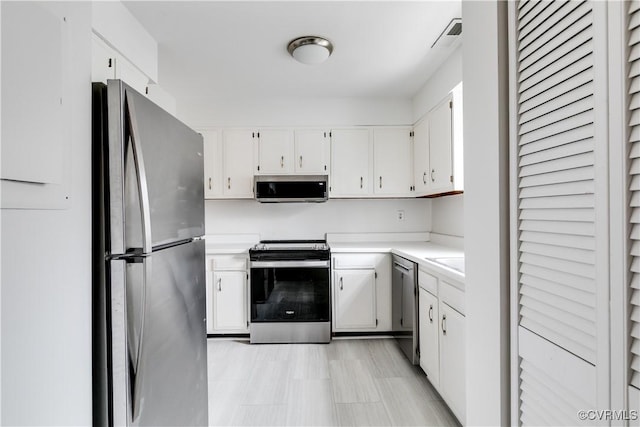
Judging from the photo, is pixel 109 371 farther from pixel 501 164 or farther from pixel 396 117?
pixel 396 117

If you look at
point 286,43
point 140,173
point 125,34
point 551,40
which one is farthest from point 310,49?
point 551,40

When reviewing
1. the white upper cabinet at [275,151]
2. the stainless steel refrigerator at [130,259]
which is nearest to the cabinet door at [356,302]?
the white upper cabinet at [275,151]

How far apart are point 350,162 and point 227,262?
158 cm

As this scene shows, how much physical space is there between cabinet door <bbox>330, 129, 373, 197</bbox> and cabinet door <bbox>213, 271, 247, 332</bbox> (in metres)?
1.27

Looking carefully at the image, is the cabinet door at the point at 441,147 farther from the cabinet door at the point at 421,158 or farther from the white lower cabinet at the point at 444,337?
the white lower cabinet at the point at 444,337

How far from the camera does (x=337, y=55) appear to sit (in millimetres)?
2326

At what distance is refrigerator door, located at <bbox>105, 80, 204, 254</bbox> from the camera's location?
3.20 ft

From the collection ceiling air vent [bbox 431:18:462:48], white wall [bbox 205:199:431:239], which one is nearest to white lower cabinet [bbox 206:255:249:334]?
white wall [bbox 205:199:431:239]

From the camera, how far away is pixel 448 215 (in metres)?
2.99

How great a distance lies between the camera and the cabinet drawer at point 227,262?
9.71 ft

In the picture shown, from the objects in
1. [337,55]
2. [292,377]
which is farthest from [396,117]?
[292,377]

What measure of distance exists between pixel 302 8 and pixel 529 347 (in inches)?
74.5

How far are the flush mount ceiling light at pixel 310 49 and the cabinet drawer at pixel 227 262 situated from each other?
71.0 inches

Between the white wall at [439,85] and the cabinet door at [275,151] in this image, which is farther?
the cabinet door at [275,151]
